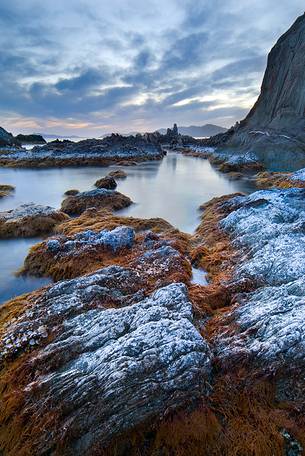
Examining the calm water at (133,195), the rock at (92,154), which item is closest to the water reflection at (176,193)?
the calm water at (133,195)

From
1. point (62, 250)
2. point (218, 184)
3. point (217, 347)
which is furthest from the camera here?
point (218, 184)

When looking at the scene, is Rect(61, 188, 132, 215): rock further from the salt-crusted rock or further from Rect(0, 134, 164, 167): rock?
Rect(0, 134, 164, 167): rock

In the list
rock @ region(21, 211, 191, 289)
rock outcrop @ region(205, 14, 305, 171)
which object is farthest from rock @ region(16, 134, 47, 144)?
rock @ region(21, 211, 191, 289)

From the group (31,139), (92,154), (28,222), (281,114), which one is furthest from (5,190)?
(31,139)

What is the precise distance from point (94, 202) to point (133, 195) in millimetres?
6823

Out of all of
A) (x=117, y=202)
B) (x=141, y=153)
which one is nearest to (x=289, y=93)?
(x=141, y=153)

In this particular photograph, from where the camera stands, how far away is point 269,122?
53.6m

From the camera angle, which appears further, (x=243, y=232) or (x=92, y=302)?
(x=243, y=232)

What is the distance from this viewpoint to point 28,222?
17062mm

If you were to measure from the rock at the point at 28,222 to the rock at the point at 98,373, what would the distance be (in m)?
10.2

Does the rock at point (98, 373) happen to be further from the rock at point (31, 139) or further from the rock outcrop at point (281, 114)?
the rock at point (31, 139)

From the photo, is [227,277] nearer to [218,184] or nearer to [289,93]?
[218,184]

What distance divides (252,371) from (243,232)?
8.35 metres

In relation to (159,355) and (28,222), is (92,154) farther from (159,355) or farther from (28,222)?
(159,355)
